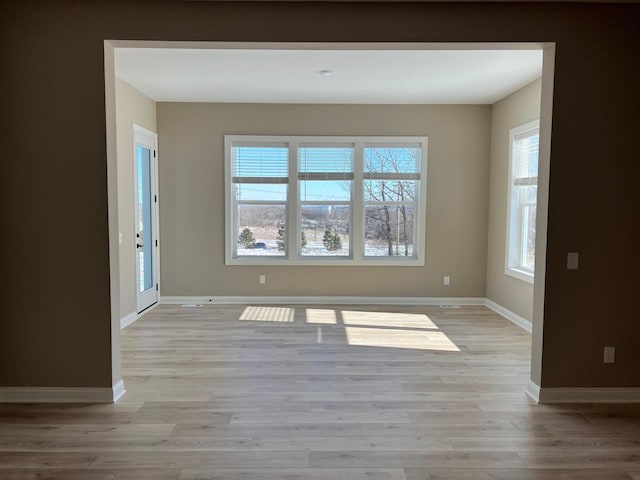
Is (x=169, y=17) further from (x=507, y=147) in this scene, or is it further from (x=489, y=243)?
(x=489, y=243)

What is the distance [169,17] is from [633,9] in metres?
3.15

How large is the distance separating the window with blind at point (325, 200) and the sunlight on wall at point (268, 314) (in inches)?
27.3

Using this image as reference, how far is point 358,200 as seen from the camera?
19.4 feet

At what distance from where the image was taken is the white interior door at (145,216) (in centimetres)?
521

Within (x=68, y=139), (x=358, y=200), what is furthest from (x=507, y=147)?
(x=68, y=139)

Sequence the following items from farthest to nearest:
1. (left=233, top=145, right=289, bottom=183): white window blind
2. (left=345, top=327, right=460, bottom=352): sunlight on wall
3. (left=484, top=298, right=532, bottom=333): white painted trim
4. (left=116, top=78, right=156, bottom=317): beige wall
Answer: (left=233, top=145, right=289, bottom=183): white window blind → (left=484, top=298, right=532, bottom=333): white painted trim → (left=116, top=78, right=156, bottom=317): beige wall → (left=345, top=327, right=460, bottom=352): sunlight on wall

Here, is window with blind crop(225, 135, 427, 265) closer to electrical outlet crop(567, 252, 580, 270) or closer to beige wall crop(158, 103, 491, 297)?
beige wall crop(158, 103, 491, 297)

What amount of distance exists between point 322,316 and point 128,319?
2.30 metres

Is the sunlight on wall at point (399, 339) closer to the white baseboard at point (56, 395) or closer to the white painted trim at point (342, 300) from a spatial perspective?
the white painted trim at point (342, 300)

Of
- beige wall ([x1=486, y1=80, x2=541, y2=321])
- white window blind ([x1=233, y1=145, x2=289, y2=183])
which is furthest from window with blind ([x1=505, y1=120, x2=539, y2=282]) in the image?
white window blind ([x1=233, y1=145, x2=289, y2=183])

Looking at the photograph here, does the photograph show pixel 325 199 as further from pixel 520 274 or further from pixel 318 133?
pixel 520 274

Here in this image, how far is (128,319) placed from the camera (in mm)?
4883

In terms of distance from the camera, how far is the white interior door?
5.21m

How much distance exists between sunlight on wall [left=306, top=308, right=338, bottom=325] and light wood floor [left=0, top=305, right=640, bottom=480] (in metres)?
0.76
